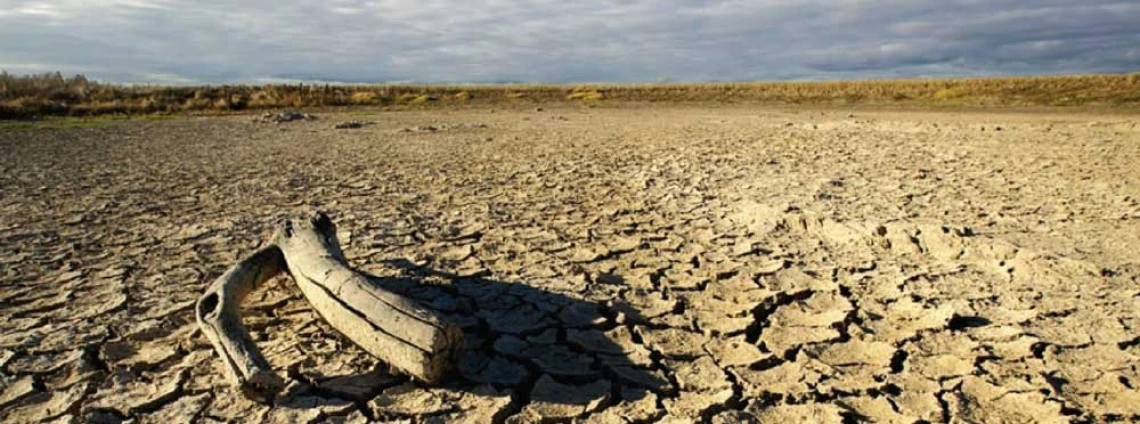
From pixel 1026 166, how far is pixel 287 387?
770 centimetres

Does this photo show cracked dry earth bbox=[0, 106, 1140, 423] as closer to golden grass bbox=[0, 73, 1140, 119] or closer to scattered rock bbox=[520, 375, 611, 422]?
scattered rock bbox=[520, 375, 611, 422]

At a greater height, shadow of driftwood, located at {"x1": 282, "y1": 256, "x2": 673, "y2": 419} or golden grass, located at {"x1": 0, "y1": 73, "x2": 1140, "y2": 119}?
golden grass, located at {"x1": 0, "y1": 73, "x2": 1140, "y2": 119}

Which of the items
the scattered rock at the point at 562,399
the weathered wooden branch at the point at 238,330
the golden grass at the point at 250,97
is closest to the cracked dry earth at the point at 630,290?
the scattered rock at the point at 562,399

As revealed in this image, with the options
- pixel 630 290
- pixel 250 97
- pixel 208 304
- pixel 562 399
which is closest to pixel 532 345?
pixel 562 399

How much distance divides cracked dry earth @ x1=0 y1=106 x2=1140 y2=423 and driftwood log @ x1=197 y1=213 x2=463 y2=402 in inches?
4.7

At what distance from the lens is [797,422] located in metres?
2.49

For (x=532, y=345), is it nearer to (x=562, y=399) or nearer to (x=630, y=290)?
(x=562, y=399)

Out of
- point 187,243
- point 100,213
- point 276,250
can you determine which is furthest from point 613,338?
point 100,213

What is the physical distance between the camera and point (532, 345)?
3137 mm

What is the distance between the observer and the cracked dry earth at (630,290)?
2627 mm

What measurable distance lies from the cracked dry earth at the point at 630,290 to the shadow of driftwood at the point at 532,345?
1cm

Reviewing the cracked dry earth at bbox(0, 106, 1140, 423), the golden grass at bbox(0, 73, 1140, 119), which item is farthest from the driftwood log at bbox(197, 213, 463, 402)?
the golden grass at bbox(0, 73, 1140, 119)

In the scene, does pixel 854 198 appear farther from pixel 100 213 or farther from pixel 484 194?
pixel 100 213

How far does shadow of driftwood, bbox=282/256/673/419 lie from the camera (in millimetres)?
2729
